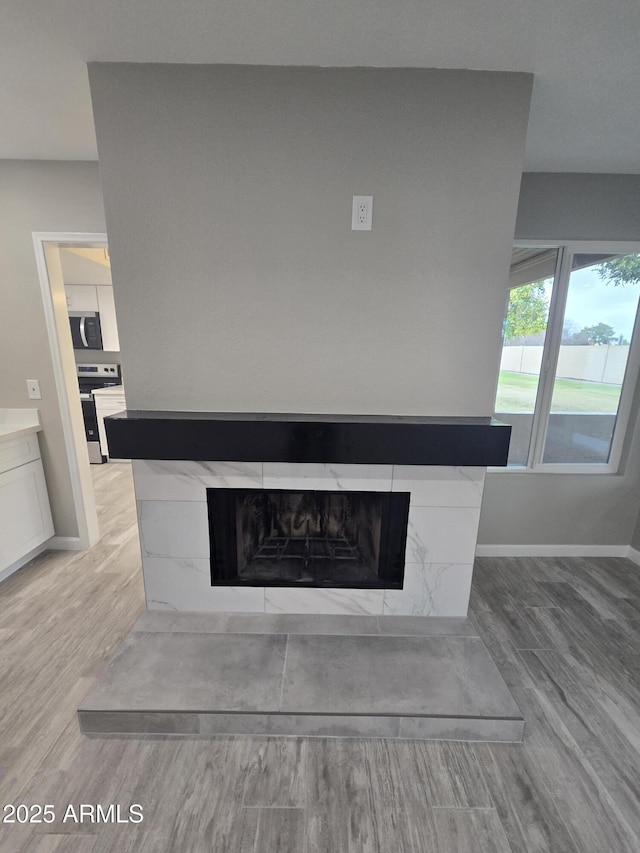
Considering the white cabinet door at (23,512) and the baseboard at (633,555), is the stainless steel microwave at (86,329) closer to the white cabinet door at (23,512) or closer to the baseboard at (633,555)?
the white cabinet door at (23,512)

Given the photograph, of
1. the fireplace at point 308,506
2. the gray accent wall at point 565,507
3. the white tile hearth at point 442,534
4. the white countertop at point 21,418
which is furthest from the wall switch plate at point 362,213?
the white countertop at point 21,418

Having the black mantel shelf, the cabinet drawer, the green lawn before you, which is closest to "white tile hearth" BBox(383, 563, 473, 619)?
the black mantel shelf

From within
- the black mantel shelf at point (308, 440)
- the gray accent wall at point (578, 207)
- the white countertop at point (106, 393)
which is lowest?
the white countertop at point (106, 393)

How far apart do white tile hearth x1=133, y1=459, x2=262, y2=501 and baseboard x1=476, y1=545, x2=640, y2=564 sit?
1989 mm

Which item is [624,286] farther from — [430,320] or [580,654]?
[580,654]

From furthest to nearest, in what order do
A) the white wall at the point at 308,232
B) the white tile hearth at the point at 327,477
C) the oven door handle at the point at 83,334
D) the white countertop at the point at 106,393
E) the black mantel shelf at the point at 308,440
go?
the oven door handle at the point at 83,334
the white countertop at the point at 106,393
the white tile hearth at the point at 327,477
the black mantel shelf at the point at 308,440
the white wall at the point at 308,232

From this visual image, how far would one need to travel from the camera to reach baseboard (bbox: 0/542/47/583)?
238cm

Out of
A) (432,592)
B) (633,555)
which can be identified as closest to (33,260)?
(432,592)

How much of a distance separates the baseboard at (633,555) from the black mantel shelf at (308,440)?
2026 mm

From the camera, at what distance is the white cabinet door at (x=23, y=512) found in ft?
7.46

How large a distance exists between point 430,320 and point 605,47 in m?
1.08

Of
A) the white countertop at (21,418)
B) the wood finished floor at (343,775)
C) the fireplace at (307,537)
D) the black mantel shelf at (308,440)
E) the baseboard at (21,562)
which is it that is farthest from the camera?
the white countertop at (21,418)

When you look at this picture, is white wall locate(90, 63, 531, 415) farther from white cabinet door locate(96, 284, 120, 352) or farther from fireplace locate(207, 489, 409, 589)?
white cabinet door locate(96, 284, 120, 352)

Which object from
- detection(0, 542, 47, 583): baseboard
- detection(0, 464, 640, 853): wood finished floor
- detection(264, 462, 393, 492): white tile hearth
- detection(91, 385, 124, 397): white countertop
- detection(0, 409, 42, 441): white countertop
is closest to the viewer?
detection(0, 464, 640, 853): wood finished floor
